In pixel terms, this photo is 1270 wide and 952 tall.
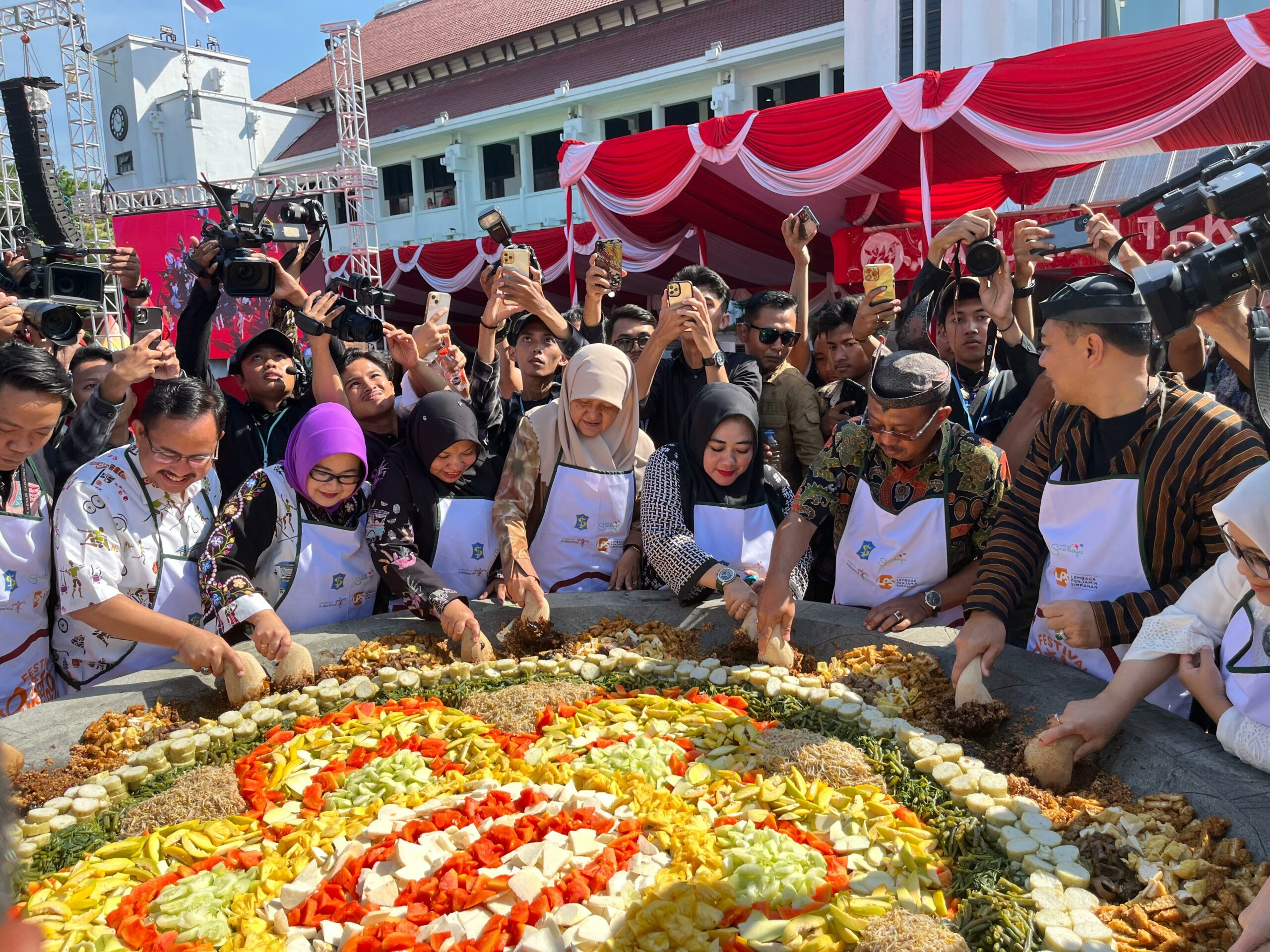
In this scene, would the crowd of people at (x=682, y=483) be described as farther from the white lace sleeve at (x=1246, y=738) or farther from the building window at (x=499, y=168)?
the building window at (x=499, y=168)

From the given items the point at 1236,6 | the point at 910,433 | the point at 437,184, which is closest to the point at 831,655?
the point at 910,433

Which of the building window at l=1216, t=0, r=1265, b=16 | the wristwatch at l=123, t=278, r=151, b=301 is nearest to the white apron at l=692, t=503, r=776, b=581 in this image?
the wristwatch at l=123, t=278, r=151, b=301

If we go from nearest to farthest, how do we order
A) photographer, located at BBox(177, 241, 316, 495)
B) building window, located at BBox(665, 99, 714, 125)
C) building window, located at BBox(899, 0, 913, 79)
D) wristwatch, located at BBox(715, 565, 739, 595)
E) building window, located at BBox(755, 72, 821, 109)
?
wristwatch, located at BBox(715, 565, 739, 595)
photographer, located at BBox(177, 241, 316, 495)
building window, located at BBox(899, 0, 913, 79)
building window, located at BBox(755, 72, 821, 109)
building window, located at BBox(665, 99, 714, 125)

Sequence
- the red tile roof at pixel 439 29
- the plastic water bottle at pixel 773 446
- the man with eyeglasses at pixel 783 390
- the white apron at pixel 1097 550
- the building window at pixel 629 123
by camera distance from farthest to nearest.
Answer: the red tile roof at pixel 439 29 → the building window at pixel 629 123 → the man with eyeglasses at pixel 783 390 → the plastic water bottle at pixel 773 446 → the white apron at pixel 1097 550

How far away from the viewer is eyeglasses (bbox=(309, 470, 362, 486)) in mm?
3119

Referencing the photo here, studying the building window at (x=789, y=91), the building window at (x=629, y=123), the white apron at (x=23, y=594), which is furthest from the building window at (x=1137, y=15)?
the white apron at (x=23, y=594)

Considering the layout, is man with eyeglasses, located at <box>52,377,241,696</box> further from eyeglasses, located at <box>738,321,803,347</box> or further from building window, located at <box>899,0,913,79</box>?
building window, located at <box>899,0,913,79</box>

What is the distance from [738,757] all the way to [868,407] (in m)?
1.20

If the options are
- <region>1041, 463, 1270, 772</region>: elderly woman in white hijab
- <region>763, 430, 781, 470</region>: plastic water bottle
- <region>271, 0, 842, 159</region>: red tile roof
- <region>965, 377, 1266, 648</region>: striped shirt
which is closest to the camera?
<region>1041, 463, 1270, 772</region>: elderly woman in white hijab

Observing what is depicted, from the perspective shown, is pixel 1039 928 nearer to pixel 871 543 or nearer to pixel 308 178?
pixel 871 543

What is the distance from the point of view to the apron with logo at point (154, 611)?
2.97m

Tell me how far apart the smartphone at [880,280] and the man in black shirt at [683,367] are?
596 mm

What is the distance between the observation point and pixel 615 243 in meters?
4.43

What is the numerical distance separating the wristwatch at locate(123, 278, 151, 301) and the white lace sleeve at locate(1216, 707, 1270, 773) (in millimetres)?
4445
